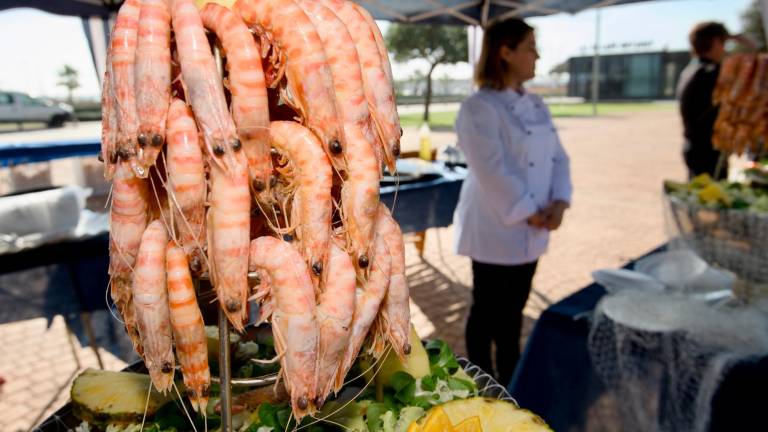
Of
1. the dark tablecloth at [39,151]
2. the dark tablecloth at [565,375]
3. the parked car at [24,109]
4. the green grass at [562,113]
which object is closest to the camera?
the dark tablecloth at [565,375]

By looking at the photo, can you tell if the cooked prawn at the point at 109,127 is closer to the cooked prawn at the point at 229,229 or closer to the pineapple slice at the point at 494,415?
the cooked prawn at the point at 229,229

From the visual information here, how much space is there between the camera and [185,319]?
2.65ft

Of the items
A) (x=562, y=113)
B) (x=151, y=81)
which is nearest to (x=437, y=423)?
(x=151, y=81)

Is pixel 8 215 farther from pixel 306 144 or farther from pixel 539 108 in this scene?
pixel 539 108

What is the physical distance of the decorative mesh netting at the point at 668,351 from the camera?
2.07 metres

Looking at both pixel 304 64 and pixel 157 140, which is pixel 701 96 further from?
pixel 157 140

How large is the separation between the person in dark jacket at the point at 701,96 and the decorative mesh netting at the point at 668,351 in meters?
3.01

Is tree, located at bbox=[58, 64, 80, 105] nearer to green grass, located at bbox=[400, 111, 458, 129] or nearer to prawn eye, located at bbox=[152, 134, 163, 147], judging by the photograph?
green grass, located at bbox=[400, 111, 458, 129]

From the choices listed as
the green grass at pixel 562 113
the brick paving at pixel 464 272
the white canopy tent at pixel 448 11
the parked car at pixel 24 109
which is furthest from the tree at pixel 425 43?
the white canopy tent at pixel 448 11

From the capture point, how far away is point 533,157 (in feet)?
10.1

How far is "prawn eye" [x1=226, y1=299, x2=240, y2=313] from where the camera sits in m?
0.80

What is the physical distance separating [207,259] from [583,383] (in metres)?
2.10

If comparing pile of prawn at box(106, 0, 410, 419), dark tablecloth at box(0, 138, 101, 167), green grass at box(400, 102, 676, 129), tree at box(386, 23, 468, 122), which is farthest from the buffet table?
tree at box(386, 23, 468, 122)

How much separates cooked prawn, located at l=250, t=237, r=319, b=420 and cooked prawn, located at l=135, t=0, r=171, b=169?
0.72 feet
